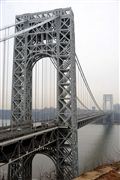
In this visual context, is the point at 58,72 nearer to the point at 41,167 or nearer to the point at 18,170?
the point at 18,170

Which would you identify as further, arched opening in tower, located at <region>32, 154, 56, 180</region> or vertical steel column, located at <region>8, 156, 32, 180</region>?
arched opening in tower, located at <region>32, 154, 56, 180</region>

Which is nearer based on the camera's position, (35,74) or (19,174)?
(19,174)

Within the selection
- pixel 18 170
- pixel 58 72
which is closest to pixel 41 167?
pixel 18 170

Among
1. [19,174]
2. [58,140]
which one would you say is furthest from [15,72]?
[19,174]

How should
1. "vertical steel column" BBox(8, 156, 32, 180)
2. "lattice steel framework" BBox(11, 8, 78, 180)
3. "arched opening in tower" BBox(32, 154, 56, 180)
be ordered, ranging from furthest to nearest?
"arched opening in tower" BBox(32, 154, 56, 180) → "lattice steel framework" BBox(11, 8, 78, 180) → "vertical steel column" BBox(8, 156, 32, 180)

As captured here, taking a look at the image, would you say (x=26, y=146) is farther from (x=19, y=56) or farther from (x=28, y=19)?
(x=28, y=19)

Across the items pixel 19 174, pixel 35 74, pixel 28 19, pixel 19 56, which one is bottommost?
pixel 19 174

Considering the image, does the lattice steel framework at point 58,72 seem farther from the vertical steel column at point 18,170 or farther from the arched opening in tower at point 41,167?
the arched opening in tower at point 41,167

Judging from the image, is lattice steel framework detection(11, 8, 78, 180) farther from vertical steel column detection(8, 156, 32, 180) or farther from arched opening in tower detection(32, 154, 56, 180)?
arched opening in tower detection(32, 154, 56, 180)

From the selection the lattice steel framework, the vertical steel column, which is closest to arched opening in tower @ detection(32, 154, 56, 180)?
the vertical steel column

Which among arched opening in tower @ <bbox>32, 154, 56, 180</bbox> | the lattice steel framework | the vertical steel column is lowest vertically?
arched opening in tower @ <bbox>32, 154, 56, 180</bbox>
